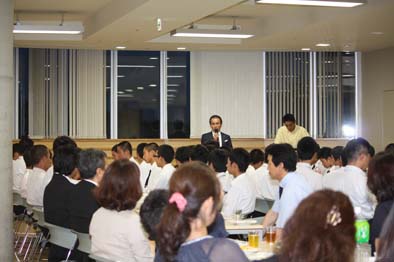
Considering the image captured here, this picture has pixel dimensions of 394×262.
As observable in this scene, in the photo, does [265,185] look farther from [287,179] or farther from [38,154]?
[287,179]

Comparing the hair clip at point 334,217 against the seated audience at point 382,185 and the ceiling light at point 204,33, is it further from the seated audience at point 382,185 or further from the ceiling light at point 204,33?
the ceiling light at point 204,33

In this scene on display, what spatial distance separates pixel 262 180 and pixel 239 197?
1562mm

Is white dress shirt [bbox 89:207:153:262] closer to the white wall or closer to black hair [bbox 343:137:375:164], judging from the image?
black hair [bbox 343:137:375:164]

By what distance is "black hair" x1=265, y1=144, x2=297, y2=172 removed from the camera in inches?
201

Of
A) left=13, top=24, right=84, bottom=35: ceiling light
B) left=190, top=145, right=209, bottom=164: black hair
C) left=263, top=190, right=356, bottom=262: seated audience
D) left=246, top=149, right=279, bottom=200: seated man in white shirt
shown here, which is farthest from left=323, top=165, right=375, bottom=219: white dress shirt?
left=13, top=24, right=84, bottom=35: ceiling light

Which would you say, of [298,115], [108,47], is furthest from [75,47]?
[298,115]

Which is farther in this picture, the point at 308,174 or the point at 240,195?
the point at 308,174

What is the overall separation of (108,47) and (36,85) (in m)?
1.75

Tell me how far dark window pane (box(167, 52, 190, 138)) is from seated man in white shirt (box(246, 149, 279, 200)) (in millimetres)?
5641

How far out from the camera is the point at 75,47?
12.9 meters

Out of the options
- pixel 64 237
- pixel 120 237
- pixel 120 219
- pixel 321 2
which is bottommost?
pixel 64 237

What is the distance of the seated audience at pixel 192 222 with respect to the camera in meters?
2.70

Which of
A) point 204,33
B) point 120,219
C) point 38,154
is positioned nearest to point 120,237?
point 120,219

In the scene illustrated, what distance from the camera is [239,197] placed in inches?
253
